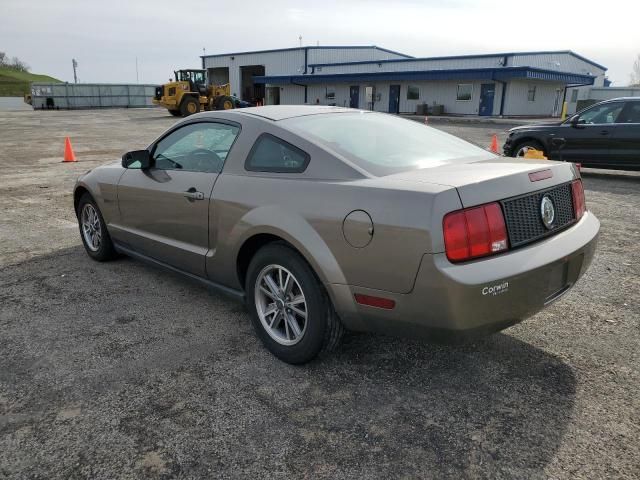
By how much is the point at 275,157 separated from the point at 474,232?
1355mm

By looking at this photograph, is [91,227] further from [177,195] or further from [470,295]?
[470,295]

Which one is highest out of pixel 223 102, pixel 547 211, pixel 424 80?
pixel 424 80

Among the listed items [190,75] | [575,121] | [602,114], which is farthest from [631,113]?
[190,75]

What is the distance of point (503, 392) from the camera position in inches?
109

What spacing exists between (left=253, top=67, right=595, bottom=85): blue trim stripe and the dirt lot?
3179cm

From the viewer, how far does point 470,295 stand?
234cm

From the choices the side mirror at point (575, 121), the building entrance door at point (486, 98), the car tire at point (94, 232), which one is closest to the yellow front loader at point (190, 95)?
the building entrance door at point (486, 98)

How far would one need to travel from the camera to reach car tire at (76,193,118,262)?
188 inches

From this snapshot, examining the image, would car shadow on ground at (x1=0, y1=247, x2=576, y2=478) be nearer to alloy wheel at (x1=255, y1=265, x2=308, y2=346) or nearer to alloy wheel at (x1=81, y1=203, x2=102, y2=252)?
alloy wheel at (x1=255, y1=265, x2=308, y2=346)

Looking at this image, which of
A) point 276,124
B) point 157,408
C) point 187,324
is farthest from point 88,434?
point 276,124

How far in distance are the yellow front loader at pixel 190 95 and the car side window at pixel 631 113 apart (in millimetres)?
25518

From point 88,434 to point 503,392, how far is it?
2143mm

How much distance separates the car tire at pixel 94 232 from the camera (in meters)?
4.78

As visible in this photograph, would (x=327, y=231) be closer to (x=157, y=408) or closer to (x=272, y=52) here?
(x=157, y=408)
